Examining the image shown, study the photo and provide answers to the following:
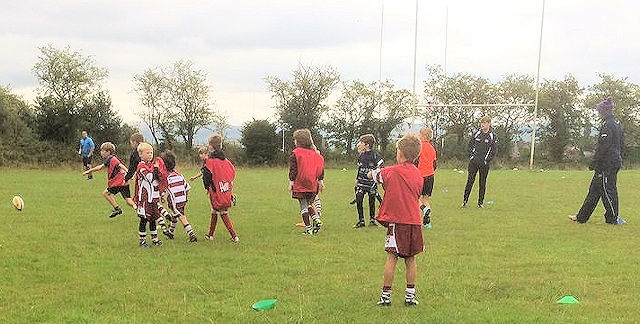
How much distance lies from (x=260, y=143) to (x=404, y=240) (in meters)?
34.8

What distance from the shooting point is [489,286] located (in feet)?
21.8

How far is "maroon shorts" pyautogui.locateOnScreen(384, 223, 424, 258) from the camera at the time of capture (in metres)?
5.93

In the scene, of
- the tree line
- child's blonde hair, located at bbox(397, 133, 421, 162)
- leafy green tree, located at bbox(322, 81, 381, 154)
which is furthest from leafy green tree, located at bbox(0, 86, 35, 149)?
child's blonde hair, located at bbox(397, 133, 421, 162)

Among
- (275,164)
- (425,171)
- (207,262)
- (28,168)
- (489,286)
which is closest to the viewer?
(489,286)

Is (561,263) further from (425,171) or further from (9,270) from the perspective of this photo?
(9,270)

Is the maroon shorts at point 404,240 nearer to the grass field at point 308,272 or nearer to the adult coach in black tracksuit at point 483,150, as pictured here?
the grass field at point 308,272

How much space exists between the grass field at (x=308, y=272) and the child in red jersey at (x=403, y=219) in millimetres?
246

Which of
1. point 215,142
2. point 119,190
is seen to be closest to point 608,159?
point 215,142

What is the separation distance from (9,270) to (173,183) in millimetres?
2779

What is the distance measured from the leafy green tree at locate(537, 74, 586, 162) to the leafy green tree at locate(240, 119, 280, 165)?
2170cm

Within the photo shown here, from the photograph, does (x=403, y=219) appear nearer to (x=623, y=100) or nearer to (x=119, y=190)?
(x=119, y=190)

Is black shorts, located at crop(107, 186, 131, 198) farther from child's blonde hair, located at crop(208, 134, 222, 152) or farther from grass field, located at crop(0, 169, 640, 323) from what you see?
child's blonde hair, located at crop(208, 134, 222, 152)

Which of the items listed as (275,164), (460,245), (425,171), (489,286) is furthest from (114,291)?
(275,164)

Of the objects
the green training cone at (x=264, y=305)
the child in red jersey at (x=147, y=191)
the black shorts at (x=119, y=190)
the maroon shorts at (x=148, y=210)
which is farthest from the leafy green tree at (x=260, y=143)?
the green training cone at (x=264, y=305)
